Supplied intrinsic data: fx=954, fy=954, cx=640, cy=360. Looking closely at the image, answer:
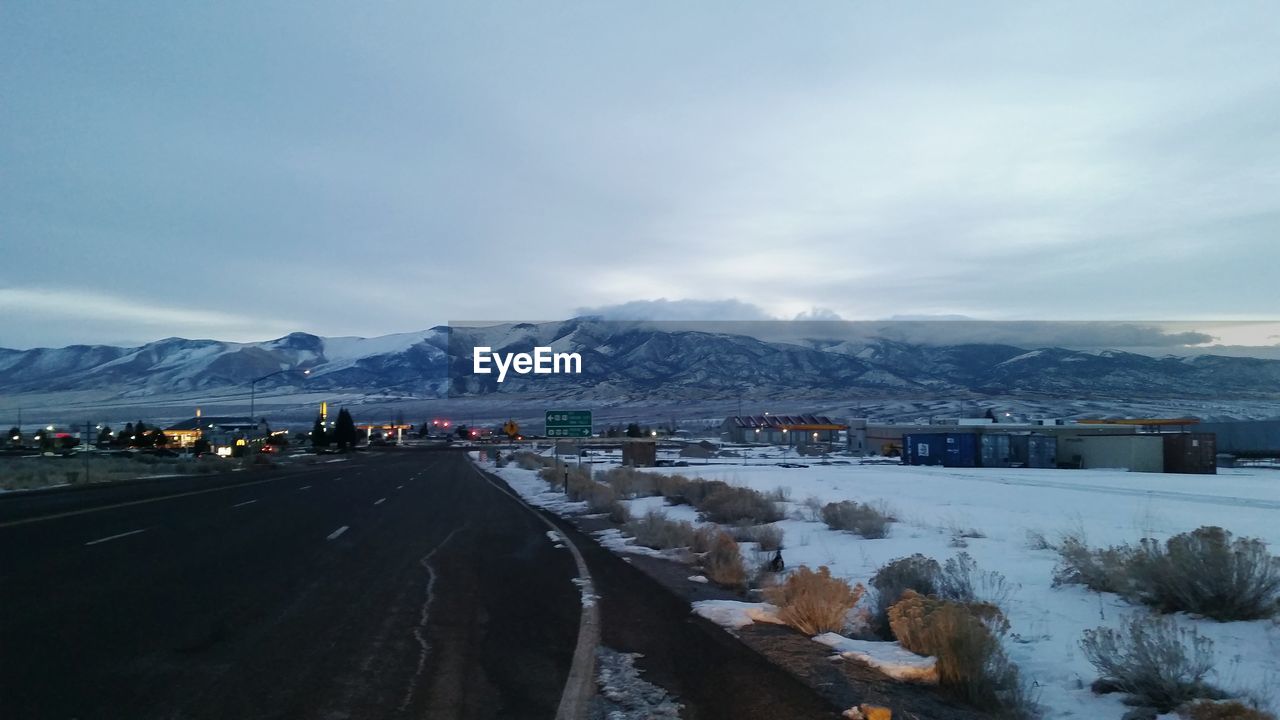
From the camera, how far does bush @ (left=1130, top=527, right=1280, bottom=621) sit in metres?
9.62

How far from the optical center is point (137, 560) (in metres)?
15.4

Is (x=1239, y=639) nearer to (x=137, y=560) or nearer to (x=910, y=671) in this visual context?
(x=910, y=671)

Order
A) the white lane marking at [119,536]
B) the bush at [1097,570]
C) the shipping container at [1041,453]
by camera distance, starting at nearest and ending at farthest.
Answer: the bush at [1097,570] < the white lane marking at [119,536] < the shipping container at [1041,453]

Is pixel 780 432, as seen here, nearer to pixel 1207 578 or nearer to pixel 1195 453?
pixel 1195 453

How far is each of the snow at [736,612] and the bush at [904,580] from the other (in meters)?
1.22

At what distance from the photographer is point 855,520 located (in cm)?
1966

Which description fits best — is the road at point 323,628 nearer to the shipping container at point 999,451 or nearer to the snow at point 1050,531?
the snow at point 1050,531

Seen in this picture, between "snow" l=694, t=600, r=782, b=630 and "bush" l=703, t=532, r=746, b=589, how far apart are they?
4.61 feet

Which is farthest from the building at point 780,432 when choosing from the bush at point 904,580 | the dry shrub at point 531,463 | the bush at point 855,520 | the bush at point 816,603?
the bush at point 816,603

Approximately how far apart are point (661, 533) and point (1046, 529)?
8.71 metres

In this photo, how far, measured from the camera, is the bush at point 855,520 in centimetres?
1883

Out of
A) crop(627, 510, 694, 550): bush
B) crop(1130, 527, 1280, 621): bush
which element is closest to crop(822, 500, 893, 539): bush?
crop(627, 510, 694, 550): bush

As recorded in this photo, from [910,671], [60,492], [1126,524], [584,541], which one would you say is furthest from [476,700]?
[60,492]

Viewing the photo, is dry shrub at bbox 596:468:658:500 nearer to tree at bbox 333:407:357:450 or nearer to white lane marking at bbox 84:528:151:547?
white lane marking at bbox 84:528:151:547
